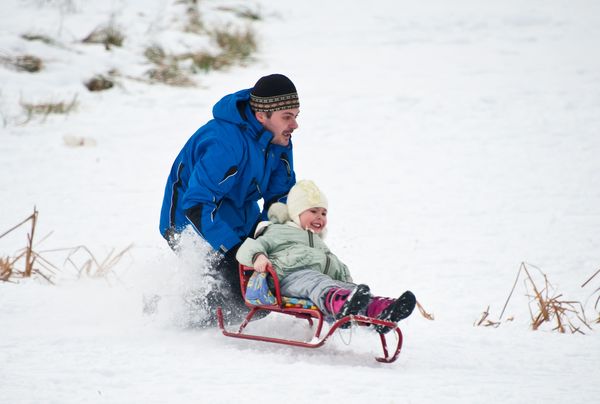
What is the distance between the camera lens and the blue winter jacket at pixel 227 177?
342 cm

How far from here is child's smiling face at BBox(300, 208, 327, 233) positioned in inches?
139

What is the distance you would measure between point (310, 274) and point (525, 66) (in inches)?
314

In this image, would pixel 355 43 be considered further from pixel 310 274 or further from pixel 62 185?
pixel 310 274

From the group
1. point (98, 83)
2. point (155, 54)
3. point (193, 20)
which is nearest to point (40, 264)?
point (98, 83)

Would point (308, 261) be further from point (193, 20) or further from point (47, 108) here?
point (193, 20)

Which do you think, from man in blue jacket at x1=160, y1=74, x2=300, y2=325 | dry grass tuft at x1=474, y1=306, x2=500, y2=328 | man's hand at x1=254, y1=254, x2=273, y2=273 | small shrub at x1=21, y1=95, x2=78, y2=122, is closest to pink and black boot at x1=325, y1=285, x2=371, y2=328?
man's hand at x1=254, y1=254, x2=273, y2=273

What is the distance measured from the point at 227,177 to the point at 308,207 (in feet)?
1.33

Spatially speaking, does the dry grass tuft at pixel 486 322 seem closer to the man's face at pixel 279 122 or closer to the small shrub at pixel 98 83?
the man's face at pixel 279 122

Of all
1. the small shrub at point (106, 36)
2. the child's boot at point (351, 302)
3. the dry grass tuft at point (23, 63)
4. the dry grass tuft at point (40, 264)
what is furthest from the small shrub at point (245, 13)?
the child's boot at point (351, 302)

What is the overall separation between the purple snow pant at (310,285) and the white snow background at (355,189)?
0.26 meters

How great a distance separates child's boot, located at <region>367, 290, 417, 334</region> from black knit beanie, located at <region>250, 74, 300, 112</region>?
1.07 meters

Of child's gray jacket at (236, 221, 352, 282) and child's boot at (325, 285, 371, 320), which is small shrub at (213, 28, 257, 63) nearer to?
child's gray jacket at (236, 221, 352, 282)

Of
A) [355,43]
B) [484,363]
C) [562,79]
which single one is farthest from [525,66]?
[484,363]

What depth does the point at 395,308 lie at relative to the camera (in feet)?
9.97
